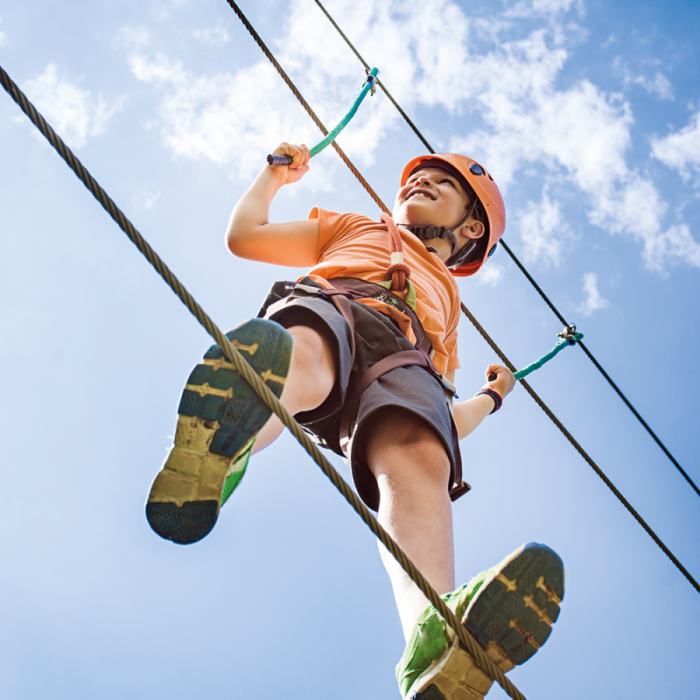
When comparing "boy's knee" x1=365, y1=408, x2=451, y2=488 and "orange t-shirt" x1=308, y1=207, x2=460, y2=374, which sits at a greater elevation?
"orange t-shirt" x1=308, y1=207, x2=460, y2=374

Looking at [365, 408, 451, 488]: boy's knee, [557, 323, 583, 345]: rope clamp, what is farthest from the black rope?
[365, 408, 451, 488]: boy's knee

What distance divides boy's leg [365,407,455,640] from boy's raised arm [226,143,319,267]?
58 cm

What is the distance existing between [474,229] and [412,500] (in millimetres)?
1270

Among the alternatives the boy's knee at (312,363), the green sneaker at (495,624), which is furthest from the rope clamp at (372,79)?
the green sneaker at (495,624)

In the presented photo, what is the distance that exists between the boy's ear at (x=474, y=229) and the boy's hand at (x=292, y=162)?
2.03ft

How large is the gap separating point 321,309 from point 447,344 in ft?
2.44

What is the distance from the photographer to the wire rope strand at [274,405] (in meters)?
0.97

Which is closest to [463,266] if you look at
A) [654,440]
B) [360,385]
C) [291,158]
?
[291,158]

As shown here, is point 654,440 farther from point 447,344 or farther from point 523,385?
point 447,344

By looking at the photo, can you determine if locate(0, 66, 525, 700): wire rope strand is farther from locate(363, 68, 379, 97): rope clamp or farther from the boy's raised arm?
locate(363, 68, 379, 97): rope clamp

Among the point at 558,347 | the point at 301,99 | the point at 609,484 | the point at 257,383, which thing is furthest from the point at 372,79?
the point at 257,383

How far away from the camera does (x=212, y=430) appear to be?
104 centimetres

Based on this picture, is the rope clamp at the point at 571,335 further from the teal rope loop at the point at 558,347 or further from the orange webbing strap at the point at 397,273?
the orange webbing strap at the point at 397,273

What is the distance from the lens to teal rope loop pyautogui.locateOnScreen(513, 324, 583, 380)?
2645 mm
